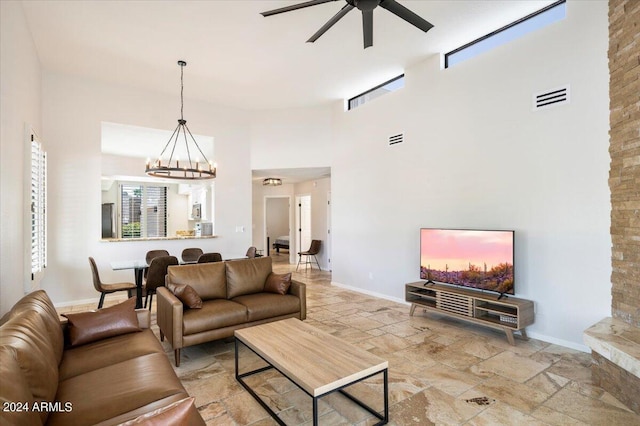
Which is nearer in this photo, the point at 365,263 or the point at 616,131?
the point at 616,131

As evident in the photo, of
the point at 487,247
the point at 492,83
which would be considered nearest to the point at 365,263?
the point at 487,247

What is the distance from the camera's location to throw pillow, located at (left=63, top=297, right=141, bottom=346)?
8.64ft

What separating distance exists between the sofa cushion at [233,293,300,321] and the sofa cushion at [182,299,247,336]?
100 millimetres

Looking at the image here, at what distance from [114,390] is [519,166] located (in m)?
4.46

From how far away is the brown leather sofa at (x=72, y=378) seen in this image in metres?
1.39

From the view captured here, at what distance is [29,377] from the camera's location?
1.58m

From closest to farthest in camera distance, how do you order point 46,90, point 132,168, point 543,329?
point 543,329 → point 46,90 → point 132,168

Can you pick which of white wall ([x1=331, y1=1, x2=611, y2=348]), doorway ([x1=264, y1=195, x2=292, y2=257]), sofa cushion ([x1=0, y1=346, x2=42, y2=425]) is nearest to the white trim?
white wall ([x1=331, y1=1, x2=611, y2=348])

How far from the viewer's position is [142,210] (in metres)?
10.9

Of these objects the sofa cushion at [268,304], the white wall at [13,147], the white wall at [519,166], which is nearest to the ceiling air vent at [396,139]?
the white wall at [519,166]

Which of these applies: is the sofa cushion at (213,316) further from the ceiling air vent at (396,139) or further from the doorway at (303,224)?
the doorway at (303,224)

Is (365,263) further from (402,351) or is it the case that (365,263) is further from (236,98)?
(236,98)

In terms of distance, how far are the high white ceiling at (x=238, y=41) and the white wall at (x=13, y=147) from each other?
2.01 feet

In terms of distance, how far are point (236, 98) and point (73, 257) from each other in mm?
3975
